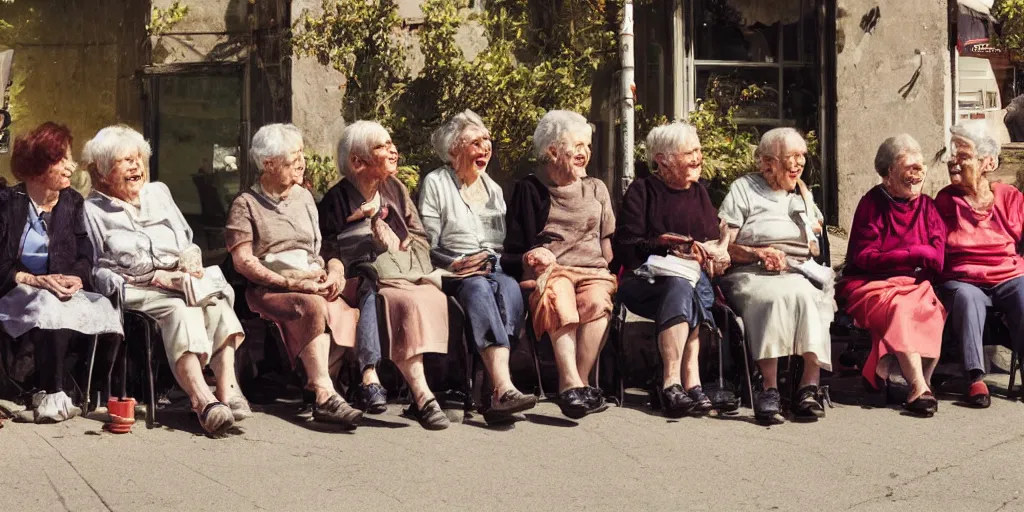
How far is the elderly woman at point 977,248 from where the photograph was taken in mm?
8016

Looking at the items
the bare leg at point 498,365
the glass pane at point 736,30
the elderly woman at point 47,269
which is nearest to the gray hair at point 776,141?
the bare leg at point 498,365

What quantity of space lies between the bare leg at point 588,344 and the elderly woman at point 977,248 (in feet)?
6.22

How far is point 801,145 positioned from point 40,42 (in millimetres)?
12269

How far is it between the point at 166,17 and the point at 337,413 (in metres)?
7.35

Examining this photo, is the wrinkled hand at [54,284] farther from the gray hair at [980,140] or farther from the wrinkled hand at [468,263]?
the gray hair at [980,140]

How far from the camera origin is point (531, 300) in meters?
7.84

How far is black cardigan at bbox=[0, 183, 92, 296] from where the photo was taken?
291 inches

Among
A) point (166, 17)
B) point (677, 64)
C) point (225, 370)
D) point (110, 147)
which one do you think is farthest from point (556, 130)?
point (166, 17)

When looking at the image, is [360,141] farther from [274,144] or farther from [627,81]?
[627,81]

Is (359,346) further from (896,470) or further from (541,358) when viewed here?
(896,470)

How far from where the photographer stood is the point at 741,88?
1233 cm

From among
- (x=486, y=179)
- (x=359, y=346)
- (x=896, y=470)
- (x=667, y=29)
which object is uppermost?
(x=667, y=29)

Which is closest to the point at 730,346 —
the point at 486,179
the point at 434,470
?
the point at 486,179

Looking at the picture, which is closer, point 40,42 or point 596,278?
point 596,278
